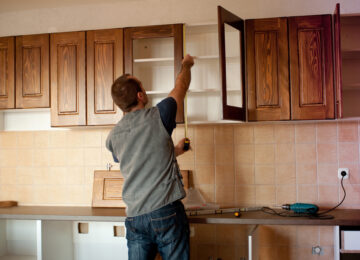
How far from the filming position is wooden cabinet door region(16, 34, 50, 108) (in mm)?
2545

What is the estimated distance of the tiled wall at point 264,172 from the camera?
2.50m

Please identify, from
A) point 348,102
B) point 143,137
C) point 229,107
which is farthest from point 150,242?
point 348,102

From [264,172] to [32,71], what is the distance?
190cm

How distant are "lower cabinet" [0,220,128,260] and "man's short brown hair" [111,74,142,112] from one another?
1182 millimetres

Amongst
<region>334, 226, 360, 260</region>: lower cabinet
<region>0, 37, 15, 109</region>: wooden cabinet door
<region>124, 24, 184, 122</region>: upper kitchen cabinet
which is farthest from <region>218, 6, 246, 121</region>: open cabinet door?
<region>0, 37, 15, 109</region>: wooden cabinet door

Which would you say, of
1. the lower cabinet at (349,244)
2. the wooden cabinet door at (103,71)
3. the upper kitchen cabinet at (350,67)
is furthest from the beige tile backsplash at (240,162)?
the lower cabinet at (349,244)

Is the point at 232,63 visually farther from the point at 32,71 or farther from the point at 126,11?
the point at 32,71

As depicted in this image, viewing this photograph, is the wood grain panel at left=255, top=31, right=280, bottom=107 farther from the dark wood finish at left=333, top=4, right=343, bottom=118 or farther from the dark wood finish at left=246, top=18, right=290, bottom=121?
the dark wood finish at left=333, top=4, right=343, bottom=118

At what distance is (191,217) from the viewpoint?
211cm

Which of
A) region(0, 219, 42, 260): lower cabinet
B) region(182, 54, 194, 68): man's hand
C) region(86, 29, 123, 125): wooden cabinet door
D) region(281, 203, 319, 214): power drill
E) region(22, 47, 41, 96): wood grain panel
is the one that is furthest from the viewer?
region(0, 219, 42, 260): lower cabinet

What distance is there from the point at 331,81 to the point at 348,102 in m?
0.37

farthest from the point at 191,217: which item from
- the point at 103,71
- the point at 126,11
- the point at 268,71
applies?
the point at 126,11

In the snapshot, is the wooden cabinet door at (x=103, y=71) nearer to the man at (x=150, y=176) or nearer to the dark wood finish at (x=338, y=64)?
the man at (x=150, y=176)

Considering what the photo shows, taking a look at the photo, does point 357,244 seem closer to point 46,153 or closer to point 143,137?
point 143,137
